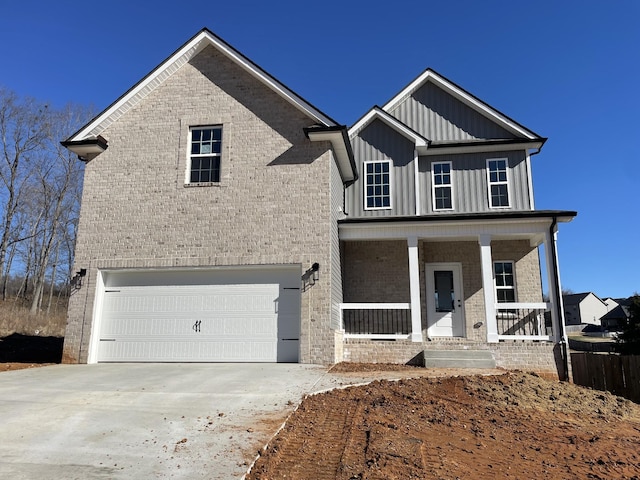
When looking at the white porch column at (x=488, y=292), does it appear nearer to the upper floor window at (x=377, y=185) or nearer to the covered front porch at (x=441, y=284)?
the covered front porch at (x=441, y=284)

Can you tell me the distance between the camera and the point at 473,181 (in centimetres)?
1496

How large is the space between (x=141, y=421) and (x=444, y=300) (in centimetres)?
1054

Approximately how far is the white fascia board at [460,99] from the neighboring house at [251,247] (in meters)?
3.78

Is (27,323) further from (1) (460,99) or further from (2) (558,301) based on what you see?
(2) (558,301)

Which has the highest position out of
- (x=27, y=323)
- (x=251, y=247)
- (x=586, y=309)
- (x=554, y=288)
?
(x=586, y=309)

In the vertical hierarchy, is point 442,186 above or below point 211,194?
above

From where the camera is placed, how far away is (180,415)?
5832mm

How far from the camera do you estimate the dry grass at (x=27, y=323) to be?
2109cm

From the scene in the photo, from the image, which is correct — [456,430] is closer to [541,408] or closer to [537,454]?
[537,454]

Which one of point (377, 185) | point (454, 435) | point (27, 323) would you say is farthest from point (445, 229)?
point (27, 323)

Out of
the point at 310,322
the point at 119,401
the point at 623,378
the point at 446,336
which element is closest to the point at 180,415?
the point at 119,401

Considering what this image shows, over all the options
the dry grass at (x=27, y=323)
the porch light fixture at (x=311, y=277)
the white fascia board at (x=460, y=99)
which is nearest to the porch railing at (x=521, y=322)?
the white fascia board at (x=460, y=99)

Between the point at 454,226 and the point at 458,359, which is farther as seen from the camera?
the point at 454,226

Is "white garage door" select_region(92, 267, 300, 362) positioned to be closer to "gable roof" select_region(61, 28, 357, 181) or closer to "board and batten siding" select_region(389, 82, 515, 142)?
"gable roof" select_region(61, 28, 357, 181)
